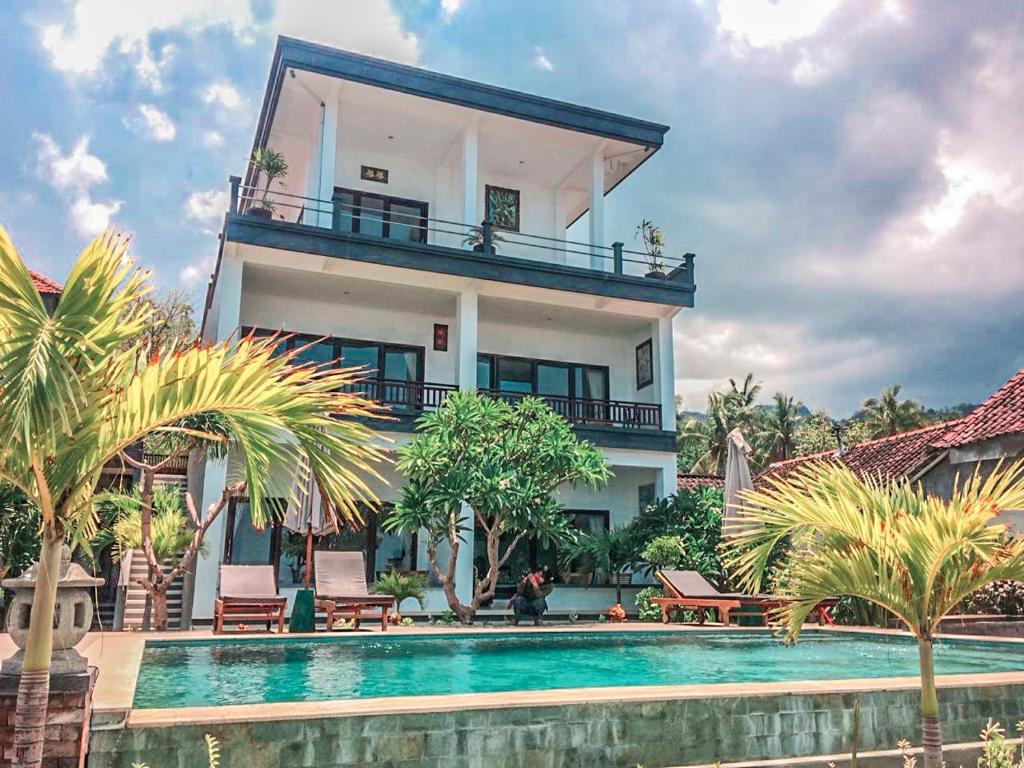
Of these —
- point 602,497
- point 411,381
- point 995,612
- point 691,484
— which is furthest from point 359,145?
point 995,612

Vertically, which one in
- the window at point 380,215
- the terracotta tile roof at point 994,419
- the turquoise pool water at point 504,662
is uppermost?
the window at point 380,215

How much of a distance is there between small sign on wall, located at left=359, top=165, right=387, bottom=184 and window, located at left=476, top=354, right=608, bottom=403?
472cm

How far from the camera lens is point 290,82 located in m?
17.1

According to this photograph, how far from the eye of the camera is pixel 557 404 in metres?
19.0

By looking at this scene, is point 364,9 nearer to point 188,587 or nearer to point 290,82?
point 290,82

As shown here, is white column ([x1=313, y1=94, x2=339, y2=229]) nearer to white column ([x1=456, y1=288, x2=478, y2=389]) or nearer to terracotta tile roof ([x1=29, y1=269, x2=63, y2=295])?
white column ([x1=456, y1=288, x2=478, y2=389])

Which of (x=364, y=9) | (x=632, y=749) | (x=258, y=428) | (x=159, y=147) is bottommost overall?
(x=632, y=749)

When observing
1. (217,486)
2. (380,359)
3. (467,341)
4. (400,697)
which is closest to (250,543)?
(217,486)

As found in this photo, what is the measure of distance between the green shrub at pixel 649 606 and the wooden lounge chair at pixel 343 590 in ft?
16.2

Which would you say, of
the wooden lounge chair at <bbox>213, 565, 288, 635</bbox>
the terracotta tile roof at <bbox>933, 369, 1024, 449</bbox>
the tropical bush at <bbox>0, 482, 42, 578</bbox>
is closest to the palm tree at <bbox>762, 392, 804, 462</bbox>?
the terracotta tile roof at <bbox>933, 369, 1024, 449</bbox>

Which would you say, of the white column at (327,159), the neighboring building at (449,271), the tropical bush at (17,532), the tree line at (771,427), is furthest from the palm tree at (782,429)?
the tropical bush at (17,532)

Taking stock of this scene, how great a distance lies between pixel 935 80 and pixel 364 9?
1045 centimetres

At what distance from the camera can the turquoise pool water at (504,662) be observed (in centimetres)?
739

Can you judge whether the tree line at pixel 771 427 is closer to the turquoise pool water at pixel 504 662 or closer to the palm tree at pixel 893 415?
the palm tree at pixel 893 415
